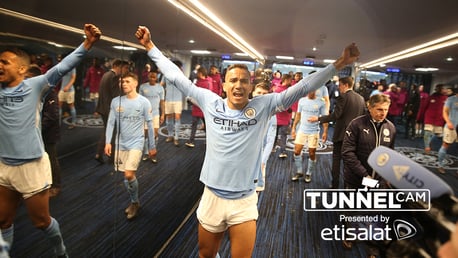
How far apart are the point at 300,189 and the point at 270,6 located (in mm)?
2423

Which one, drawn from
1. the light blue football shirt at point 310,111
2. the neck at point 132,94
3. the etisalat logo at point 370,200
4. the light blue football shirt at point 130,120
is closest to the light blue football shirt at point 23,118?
the light blue football shirt at point 130,120

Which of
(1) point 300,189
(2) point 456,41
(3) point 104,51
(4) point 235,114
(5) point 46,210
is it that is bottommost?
(1) point 300,189

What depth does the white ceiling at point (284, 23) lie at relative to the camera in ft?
4.09

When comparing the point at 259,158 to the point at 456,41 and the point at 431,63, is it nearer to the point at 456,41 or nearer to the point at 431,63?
the point at 431,63

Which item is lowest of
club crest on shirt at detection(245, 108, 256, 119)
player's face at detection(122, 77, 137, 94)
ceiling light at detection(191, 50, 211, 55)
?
club crest on shirt at detection(245, 108, 256, 119)

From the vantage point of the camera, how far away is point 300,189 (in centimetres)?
372

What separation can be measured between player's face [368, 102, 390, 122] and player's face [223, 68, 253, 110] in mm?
1151

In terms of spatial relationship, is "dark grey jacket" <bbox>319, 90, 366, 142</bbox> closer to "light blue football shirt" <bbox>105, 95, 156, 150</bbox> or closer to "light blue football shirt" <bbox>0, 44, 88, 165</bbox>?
"light blue football shirt" <bbox>105, 95, 156, 150</bbox>

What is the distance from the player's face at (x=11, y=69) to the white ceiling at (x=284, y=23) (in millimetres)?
110

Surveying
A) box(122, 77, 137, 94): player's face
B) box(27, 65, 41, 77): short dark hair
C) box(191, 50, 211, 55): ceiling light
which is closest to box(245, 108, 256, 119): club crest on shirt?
box(122, 77, 137, 94): player's face

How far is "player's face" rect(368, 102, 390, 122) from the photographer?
206 centimetres

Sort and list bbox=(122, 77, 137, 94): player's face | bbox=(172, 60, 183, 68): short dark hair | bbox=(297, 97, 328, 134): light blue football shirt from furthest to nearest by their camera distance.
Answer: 1. bbox=(297, 97, 328, 134): light blue football shirt
2. bbox=(172, 60, 183, 68): short dark hair
3. bbox=(122, 77, 137, 94): player's face

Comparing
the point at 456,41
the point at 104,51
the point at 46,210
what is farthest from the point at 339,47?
the point at 46,210

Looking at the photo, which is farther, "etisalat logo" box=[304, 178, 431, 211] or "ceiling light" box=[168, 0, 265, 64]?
"ceiling light" box=[168, 0, 265, 64]
